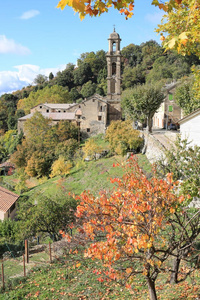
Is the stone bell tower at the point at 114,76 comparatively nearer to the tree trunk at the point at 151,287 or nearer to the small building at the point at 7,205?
the small building at the point at 7,205

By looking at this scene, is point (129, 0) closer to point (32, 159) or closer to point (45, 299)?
point (45, 299)

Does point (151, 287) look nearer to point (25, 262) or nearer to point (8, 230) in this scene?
point (25, 262)

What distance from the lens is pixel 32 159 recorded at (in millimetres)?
35812

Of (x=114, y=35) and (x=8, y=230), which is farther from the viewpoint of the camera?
(x=114, y=35)

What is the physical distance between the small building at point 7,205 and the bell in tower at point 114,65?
2280 centimetres

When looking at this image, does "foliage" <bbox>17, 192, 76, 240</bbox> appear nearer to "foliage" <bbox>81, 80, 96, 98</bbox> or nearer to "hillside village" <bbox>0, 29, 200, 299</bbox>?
"hillside village" <bbox>0, 29, 200, 299</bbox>

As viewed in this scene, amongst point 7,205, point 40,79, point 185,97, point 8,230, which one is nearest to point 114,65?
point 185,97

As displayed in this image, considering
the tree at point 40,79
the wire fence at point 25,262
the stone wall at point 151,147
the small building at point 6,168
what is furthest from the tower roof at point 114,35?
the tree at point 40,79

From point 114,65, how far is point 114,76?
197 cm

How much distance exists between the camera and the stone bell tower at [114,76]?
3822cm

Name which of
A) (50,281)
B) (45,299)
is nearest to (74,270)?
(50,281)

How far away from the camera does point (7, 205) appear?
74.0 feet

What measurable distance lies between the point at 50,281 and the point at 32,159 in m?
26.9

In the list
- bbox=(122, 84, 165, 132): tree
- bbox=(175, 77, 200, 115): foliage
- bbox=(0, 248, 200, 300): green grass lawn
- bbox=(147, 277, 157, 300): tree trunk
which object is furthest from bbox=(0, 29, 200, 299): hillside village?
bbox=(147, 277, 157, 300): tree trunk
